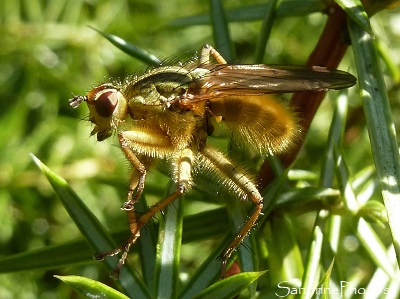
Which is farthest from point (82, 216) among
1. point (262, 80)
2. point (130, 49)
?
point (262, 80)

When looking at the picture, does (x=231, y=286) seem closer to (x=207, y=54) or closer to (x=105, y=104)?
(x=105, y=104)

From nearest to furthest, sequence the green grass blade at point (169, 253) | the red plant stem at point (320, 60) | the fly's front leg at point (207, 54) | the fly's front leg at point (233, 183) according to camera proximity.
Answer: the green grass blade at point (169, 253) < the fly's front leg at point (233, 183) < the red plant stem at point (320, 60) < the fly's front leg at point (207, 54)

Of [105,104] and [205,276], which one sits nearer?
[205,276]

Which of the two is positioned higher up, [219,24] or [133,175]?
[219,24]

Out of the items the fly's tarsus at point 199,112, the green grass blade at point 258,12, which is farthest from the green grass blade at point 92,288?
the green grass blade at point 258,12

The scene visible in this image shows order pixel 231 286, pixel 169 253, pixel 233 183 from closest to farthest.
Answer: pixel 231 286 < pixel 169 253 < pixel 233 183

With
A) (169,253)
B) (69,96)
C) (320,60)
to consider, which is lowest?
(169,253)

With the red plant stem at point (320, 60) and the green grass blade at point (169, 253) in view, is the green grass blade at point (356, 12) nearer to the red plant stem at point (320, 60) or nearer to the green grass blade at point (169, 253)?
the red plant stem at point (320, 60)

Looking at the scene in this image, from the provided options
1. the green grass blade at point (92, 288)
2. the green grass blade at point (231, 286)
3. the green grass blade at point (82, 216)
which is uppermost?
the green grass blade at point (82, 216)

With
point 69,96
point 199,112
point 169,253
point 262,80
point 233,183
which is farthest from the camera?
point 69,96
